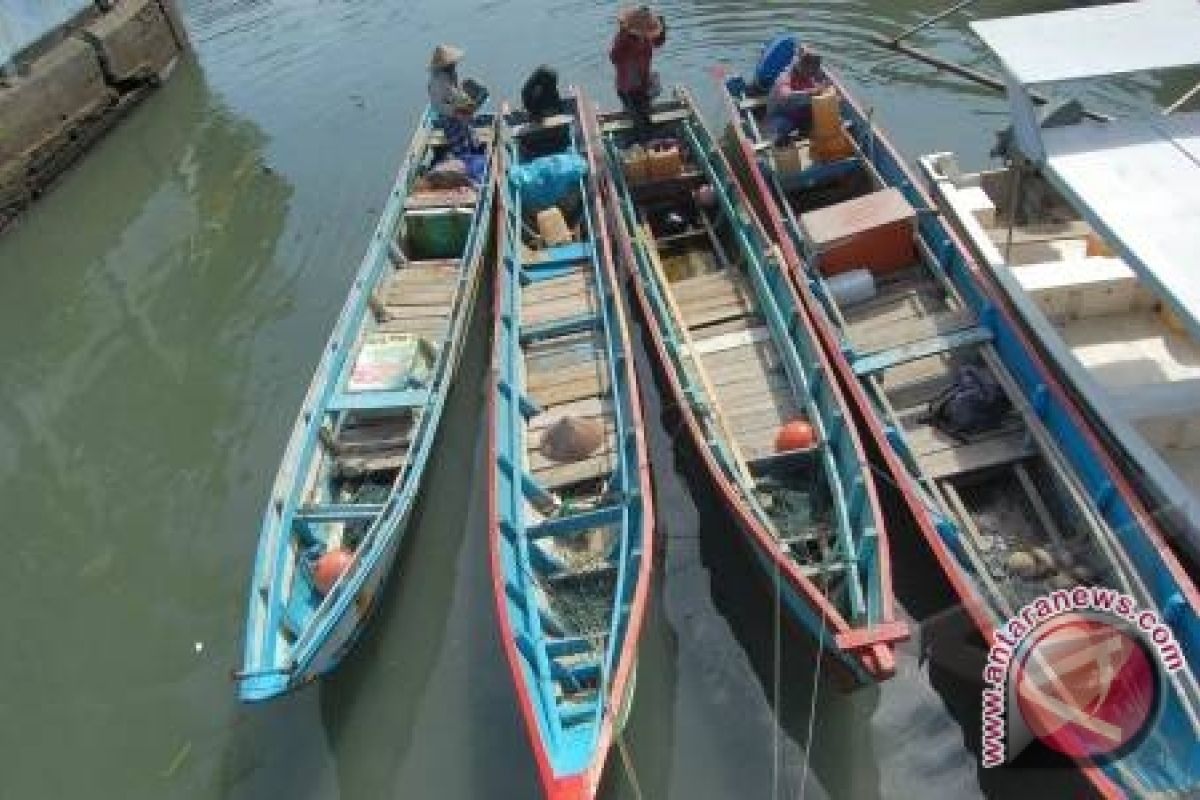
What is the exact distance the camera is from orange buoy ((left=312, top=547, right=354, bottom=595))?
8.64 meters

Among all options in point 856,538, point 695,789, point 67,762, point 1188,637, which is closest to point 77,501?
point 67,762

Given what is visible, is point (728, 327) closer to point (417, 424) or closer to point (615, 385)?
point (615, 385)

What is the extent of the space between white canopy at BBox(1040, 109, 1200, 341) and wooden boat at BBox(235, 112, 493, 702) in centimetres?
614

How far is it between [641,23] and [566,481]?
7172mm

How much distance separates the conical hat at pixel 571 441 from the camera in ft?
31.8

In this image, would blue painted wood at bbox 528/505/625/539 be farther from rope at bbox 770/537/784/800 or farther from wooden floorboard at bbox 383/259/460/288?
wooden floorboard at bbox 383/259/460/288

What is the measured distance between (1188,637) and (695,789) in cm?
362

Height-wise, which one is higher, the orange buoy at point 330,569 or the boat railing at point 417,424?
the boat railing at point 417,424

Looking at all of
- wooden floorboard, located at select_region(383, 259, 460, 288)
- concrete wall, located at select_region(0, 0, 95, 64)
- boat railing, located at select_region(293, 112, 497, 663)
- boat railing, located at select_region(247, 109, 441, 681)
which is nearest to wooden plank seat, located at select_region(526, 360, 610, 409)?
boat railing, located at select_region(293, 112, 497, 663)

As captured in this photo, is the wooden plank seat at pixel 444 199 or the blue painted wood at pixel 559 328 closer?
the blue painted wood at pixel 559 328

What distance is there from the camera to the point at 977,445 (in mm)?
9062

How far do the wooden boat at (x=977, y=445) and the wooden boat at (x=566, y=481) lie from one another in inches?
87.7

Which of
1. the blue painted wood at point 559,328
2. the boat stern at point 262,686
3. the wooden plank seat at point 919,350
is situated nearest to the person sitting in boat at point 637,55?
the blue painted wood at point 559,328

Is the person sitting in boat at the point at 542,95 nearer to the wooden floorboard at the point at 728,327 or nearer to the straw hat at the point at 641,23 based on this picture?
the straw hat at the point at 641,23
